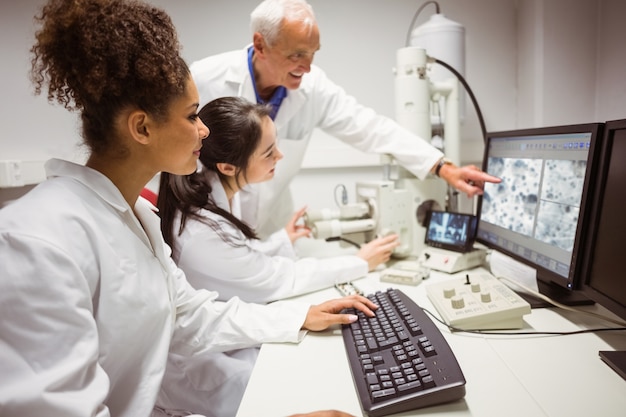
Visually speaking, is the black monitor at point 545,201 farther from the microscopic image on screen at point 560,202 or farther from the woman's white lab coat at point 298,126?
the woman's white lab coat at point 298,126

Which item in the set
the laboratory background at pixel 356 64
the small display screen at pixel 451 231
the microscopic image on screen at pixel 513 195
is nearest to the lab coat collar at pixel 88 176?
the microscopic image on screen at pixel 513 195

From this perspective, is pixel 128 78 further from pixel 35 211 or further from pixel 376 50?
pixel 376 50

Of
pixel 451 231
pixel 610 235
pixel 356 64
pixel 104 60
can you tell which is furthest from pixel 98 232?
pixel 356 64

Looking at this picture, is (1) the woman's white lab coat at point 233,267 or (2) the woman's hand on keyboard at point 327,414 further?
(1) the woman's white lab coat at point 233,267

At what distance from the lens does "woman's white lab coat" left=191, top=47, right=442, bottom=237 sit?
158cm

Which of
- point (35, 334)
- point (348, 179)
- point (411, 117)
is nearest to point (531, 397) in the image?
point (35, 334)

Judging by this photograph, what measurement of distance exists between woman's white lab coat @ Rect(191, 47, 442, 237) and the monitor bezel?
76cm

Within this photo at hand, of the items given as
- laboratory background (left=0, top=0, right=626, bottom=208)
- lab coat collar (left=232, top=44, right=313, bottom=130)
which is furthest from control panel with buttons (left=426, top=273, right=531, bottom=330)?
laboratory background (left=0, top=0, right=626, bottom=208)

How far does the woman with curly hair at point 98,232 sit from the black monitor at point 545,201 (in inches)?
32.6

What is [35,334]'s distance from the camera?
0.54m

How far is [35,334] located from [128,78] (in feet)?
1.35

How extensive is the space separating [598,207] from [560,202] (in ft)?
0.45

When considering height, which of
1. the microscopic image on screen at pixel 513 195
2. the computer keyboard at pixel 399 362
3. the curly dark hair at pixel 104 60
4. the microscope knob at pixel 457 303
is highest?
the curly dark hair at pixel 104 60

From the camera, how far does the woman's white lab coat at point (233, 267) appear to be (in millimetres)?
1131
